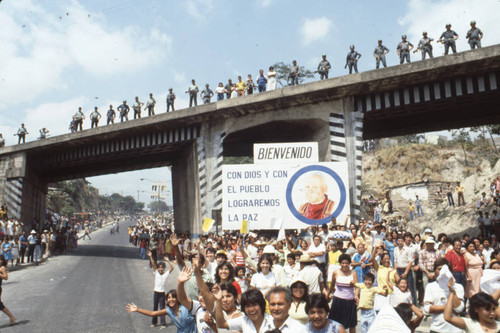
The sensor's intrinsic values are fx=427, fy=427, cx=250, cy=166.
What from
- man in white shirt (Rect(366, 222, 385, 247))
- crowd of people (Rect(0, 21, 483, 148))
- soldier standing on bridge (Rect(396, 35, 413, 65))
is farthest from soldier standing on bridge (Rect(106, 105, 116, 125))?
man in white shirt (Rect(366, 222, 385, 247))

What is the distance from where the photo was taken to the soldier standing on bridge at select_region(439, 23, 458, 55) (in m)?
18.4

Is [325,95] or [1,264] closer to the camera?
[1,264]

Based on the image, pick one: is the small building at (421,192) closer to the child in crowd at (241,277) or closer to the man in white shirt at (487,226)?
the man in white shirt at (487,226)

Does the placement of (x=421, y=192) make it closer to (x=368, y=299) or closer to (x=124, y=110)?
(x=124, y=110)

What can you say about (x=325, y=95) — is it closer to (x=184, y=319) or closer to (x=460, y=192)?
(x=460, y=192)

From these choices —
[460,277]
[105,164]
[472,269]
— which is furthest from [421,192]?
[472,269]

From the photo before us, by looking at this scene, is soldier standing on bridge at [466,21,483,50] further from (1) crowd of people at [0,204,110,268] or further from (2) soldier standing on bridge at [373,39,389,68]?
(1) crowd of people at [0,204,110,268]

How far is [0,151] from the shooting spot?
28.8 metres

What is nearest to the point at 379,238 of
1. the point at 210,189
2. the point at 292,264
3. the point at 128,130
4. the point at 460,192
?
the point at 292,264

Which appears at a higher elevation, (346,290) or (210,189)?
A: (210,189)

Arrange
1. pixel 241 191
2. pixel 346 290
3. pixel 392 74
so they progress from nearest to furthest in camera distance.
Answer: pixel 346 290 → pixel 241 191 → pixel 392 74

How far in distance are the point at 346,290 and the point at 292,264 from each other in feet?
6.37

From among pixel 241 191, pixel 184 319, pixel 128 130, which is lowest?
pixel 184 319

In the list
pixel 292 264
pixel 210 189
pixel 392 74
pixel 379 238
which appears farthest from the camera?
pixel 210 189
